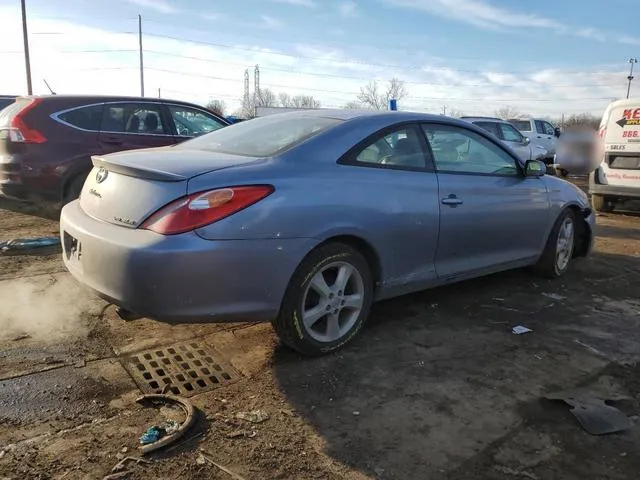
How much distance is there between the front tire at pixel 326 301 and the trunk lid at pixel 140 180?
0.74m

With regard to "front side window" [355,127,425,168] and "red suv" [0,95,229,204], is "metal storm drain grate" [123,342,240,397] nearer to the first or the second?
"front side window" [355,127,425,168]

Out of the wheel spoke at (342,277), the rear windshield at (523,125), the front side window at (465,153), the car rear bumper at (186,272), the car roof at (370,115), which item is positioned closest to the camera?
the car rear bumper at (186,272)

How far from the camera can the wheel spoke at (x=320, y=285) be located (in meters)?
3.44

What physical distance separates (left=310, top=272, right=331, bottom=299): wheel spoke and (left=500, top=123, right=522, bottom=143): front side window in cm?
1260

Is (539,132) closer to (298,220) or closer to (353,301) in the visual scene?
(353,301)

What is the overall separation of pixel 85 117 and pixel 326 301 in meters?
4.93

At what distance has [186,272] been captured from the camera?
2.89 m

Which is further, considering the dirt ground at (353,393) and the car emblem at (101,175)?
the car emblem at (101,175)

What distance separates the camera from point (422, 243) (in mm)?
3994

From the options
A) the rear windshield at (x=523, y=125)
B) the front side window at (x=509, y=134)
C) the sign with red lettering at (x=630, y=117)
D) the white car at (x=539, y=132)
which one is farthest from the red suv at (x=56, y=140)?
the rear windshield at (x=523, y=125)

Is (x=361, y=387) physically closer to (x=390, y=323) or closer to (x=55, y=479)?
(x=390, y=323)

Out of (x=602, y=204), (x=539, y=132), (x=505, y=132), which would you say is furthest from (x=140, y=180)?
(x=539, y=132)

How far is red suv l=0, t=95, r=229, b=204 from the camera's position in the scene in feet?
21.9

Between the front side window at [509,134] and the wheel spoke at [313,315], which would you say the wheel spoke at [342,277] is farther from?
the front side window at [509,134]
